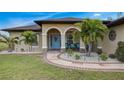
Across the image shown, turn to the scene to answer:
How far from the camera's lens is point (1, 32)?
19.1m

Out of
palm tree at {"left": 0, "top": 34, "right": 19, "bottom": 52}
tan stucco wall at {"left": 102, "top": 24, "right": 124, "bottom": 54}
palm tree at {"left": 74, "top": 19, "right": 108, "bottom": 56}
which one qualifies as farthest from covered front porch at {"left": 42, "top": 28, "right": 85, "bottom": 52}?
palm tree at {"left": 74, "top": 19, "right": 108, "bottom": 56}

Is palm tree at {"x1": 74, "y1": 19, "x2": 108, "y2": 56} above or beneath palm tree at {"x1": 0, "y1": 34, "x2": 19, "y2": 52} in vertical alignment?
above

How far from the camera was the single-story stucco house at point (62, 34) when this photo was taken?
41.9ft

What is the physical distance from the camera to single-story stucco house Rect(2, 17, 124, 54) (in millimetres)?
12766

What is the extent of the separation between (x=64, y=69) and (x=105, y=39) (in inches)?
293

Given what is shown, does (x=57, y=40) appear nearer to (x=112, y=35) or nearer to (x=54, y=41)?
(x=54, y=41)

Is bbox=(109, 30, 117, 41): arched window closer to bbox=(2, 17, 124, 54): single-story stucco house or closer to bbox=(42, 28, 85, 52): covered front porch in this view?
bbox=(2, 17, 124, 54): single-story stucco house

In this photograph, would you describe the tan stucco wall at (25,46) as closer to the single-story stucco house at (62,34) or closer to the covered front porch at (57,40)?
the single-story stucco house at (62,34)

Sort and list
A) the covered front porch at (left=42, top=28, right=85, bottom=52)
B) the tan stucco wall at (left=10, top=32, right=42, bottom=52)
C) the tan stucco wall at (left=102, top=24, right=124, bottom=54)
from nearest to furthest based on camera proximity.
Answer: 1. the tan stucco wall at (left=102, top=24, right=124, bottom=54)
2. the covered front porch at (left=42, top=28, right=85, bottom=52)
3. the tan stucco wall at (left=10, top=32, right=42, bottom=52)

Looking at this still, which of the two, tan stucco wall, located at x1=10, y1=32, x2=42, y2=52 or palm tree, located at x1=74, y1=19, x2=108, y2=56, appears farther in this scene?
tan stucco wall, located at x1=10, y1=32, x2=42, y2=52

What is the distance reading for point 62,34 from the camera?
1644 centimetres

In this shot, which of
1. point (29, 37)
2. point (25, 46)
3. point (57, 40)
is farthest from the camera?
point (57, 40)

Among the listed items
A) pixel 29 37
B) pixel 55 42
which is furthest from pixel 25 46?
pixel 55 42
